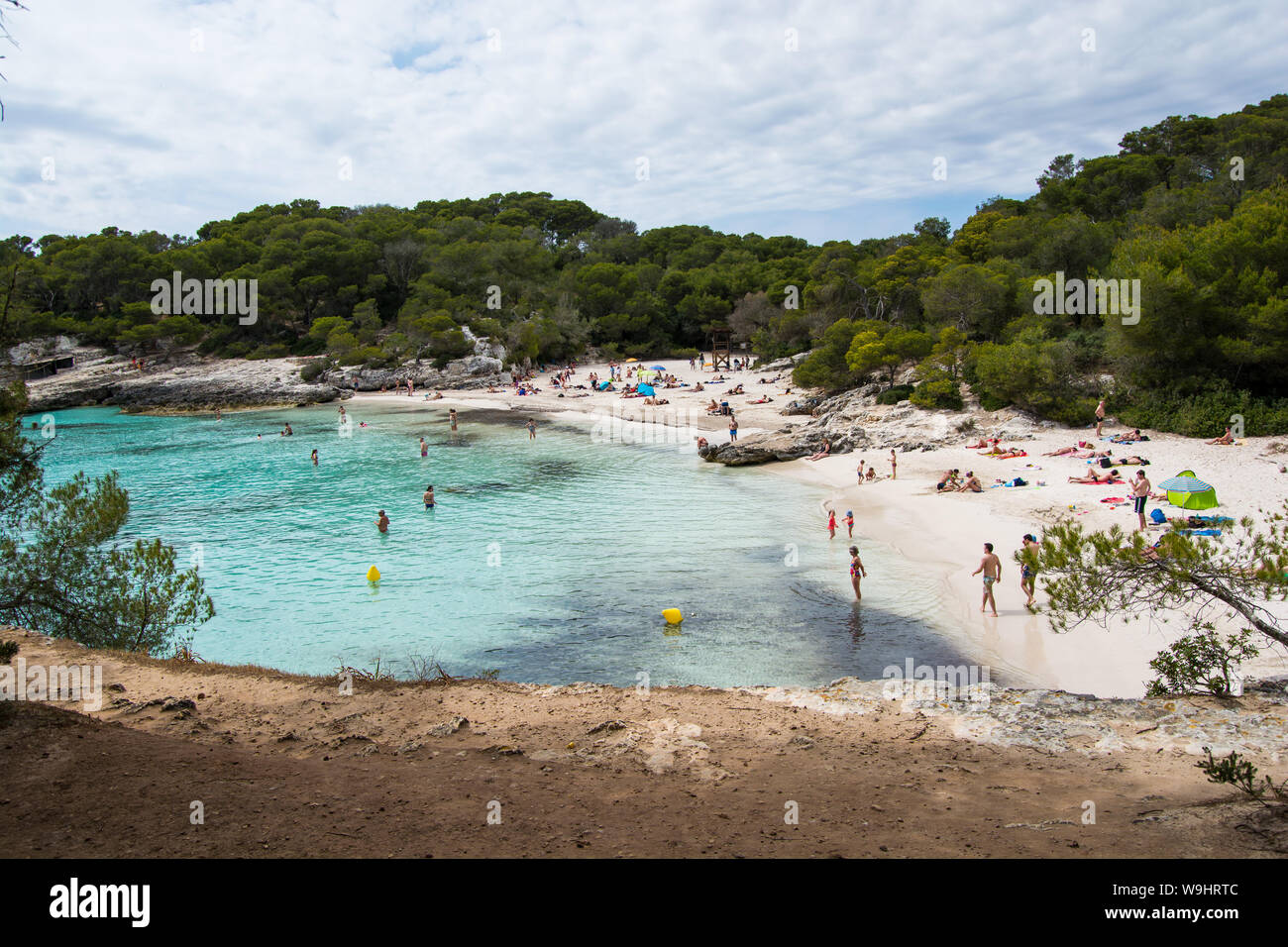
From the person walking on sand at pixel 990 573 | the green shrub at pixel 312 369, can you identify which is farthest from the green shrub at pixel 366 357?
the person walking on sand at pixel 990 573

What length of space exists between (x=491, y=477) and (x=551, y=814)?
24.8 meters

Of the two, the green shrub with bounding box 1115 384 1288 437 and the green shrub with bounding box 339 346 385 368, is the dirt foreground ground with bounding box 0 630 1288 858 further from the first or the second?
the green shrub with bounding box 339 346 385 368

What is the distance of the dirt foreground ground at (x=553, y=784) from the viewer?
16.7ft

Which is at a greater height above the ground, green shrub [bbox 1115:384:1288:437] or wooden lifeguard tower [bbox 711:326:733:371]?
wooden lifeguard tower [bbox 711:326:733:371]

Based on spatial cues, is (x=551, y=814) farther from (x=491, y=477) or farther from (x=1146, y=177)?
(x=1146, y=177)

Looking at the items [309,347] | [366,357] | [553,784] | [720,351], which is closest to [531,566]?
[553,784]

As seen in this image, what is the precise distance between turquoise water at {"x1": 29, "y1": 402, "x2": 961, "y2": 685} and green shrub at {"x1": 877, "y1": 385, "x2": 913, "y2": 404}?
381 inches

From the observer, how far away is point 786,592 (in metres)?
15.9

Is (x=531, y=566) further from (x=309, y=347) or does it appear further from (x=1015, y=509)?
(x=309, y=347)

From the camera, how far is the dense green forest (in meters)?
25.2

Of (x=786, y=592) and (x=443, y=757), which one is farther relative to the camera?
(x=786, y=592)

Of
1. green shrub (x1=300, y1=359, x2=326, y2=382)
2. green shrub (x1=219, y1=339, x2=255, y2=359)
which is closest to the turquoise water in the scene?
green shrub (x1=300, y1=359, x2=326, y2=382)

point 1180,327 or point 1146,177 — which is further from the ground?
point 1146,177

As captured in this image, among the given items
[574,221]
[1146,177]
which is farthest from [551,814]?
[574,221]
